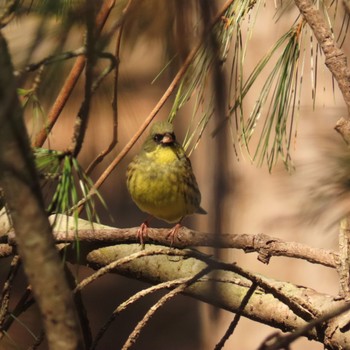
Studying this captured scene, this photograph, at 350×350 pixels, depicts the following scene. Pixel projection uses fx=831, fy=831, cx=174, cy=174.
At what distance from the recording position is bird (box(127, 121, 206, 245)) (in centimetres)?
289

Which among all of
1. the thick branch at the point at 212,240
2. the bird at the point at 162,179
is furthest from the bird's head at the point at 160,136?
the thick branch at the point at 212,240

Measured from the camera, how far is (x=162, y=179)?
2922mm

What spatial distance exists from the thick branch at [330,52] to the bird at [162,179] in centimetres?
123

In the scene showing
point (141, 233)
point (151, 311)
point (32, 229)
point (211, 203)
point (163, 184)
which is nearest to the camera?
point (32, 229)

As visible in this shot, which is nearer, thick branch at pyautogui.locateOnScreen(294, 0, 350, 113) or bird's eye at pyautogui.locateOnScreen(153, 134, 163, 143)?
thick branch at pyautogui.locateOnScreen(294, 0, 350, 113)

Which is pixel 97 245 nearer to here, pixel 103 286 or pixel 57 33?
pixel 57 33

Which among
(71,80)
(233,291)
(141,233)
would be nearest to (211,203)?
(141,233)

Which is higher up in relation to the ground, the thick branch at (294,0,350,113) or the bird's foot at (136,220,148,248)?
the thick branch at (294,0,350,113)

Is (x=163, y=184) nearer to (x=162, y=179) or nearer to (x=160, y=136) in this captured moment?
(x=162, y=179)

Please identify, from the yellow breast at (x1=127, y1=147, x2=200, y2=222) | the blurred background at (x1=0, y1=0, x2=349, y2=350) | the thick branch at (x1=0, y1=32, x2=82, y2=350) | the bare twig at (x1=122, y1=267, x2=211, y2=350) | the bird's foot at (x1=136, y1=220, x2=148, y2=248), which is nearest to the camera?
the thick branch at (x1=0, y1=32, x2=82, y2=350)

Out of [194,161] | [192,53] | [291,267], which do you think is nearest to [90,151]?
[194,161]

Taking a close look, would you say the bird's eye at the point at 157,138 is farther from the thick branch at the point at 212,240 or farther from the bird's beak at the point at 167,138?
the thick branch at the point at 212,240

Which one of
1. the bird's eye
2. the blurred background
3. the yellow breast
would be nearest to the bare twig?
the blurred background

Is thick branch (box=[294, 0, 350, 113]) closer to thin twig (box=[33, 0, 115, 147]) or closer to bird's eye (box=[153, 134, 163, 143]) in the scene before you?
thin twig (box=[33, 0, 115, 147])
